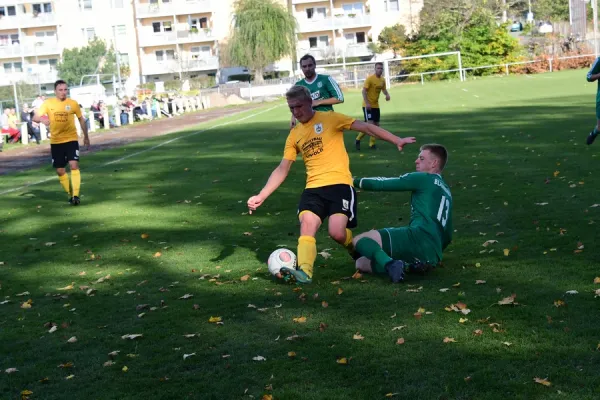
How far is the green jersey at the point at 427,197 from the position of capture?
323 inches

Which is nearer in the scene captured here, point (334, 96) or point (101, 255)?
point (101, 255)

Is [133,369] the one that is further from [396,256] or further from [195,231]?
[195,231]

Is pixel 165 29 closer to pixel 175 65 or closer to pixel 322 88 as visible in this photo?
pixel 175 65

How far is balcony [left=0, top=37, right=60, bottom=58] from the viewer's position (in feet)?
284

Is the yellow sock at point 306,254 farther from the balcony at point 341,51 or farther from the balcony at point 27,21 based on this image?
the balcony at point 27,21

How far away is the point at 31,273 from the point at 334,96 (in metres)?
6.51

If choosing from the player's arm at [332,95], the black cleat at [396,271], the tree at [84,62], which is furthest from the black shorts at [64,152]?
the tree at [84,62]

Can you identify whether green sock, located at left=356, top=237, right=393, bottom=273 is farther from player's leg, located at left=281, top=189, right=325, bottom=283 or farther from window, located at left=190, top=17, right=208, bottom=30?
window, located at left=190, top=17, right=208, bottom=30

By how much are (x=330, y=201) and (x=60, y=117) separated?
30.6 ft

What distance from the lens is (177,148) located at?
88.8 feet

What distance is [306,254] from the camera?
828 centimetres

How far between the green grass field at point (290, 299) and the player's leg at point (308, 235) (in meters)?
0.18

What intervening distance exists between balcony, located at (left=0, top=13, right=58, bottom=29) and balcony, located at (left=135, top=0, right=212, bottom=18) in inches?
342

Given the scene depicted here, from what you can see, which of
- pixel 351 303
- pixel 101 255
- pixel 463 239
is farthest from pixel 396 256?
pixel 101 255
